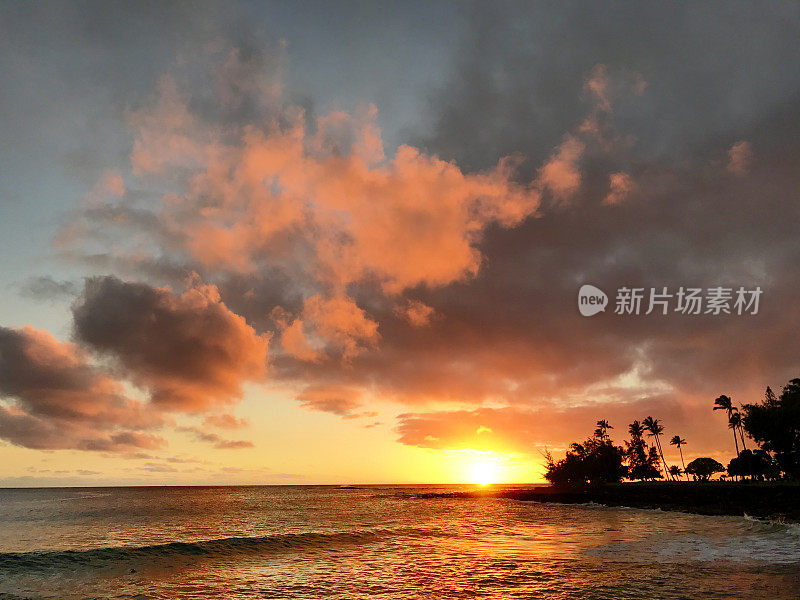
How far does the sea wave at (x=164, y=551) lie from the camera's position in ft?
111

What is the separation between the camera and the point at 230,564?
3144 centimetres

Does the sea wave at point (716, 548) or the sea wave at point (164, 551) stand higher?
the sea wave at point (716, 548)

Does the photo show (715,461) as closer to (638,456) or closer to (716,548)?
(638,456)

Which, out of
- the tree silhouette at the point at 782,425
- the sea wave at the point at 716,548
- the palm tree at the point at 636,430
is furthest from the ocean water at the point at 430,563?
the palm tree at the point at 636,430

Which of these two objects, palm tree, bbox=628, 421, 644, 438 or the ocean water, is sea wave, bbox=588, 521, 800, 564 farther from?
palm tree, bbox=628, 421, 644, 438

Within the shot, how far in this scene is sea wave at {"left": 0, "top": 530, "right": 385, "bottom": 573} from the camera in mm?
33750

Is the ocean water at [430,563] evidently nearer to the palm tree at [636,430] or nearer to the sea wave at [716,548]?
the sea wave at [716,548]

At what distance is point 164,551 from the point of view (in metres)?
37.6

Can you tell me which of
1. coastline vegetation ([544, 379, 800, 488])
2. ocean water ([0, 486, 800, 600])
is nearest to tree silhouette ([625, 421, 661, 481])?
coastline vegetation ([544, 379, 800, 488])

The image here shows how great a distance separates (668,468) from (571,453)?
181 feet

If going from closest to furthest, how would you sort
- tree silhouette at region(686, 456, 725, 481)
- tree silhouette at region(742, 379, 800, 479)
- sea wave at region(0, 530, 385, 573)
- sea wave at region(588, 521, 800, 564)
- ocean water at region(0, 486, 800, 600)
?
1. ocean water at region(0, 486, 800, 600)
2. sea wave at region(588, 521, 800, 564)
3. sea wave at region(0, 530, 385, 573)
4. tree silhouette at region(742, 379, 800, 479)
5. tree silhouette at region(686, 456, 725, 481)

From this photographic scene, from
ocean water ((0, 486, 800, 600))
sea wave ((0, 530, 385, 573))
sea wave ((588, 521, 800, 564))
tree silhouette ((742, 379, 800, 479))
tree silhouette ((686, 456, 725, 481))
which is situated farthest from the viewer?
tree silhouette ((686, 456, 725, 481))

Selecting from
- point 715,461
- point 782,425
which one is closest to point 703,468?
point 715,461

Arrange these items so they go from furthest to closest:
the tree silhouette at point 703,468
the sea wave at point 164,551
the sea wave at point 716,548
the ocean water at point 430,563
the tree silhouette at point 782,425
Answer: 1. the tree silhouette at point 703,468
2. the tree silhouette at point 782,425
3. the sea wave at point 164,551
4. the sea wave at point 716,548
5. the ocean water at point 430,563
